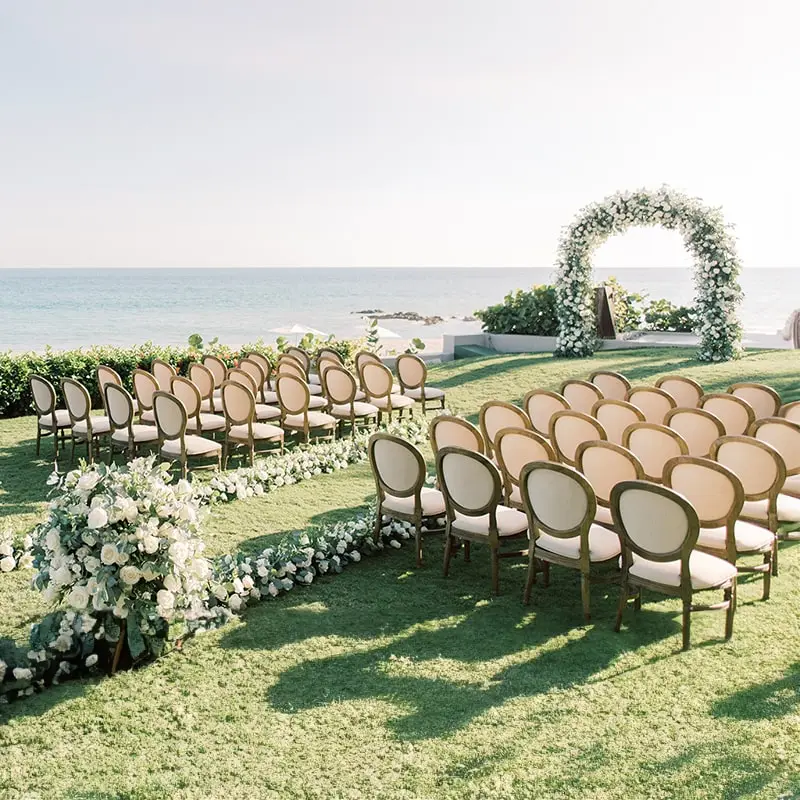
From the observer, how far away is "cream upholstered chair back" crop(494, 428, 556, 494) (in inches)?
231

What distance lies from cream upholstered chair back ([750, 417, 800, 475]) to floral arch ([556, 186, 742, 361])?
881cm

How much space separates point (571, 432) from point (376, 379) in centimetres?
465

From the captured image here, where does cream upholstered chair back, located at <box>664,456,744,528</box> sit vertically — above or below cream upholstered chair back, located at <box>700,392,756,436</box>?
below

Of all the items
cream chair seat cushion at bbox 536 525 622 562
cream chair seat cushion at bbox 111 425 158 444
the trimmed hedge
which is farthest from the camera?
the trimmed hedge

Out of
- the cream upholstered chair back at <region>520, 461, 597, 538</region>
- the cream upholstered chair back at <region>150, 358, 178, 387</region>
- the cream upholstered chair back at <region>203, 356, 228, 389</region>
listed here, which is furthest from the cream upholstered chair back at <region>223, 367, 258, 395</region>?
the cream upholstered chair back at <region>520, 461, 597, 538</region>

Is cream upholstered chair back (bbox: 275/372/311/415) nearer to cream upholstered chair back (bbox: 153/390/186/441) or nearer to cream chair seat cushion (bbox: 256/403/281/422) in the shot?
cream chair seat cushion (bbox: 256/403/281/422)

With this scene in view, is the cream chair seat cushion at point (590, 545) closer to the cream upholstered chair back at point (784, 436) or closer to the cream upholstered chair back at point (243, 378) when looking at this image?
the cream upholstered chair back at point (784, 436)

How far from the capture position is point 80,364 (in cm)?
1284

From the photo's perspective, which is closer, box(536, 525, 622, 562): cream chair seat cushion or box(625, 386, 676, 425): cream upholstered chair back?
box(536, 525, 622, 562): cream chair seat cushion

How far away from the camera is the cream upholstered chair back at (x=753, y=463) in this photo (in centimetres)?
553

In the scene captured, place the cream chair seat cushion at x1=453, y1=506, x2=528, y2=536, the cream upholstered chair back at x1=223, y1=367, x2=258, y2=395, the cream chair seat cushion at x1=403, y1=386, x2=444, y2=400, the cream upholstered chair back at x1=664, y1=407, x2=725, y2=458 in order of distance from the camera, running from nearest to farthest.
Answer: the cream chair seat cushion at x1=453, y1=506, x2=528, y2=536
the cream upholstered chair back at x1=664, y1=407, x2=725, y2=458
the cream upholstered chair back at x1=223, y1=367, x2=258, y2=395
the cream chair seat cushion at x1=403, y1=386, x2=444, y2=400

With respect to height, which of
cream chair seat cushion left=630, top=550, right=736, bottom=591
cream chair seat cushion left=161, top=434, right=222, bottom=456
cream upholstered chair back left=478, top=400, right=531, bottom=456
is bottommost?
cream chair seat cushion left=630, top=550, right=736, bottom=591

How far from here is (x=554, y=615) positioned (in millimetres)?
5133

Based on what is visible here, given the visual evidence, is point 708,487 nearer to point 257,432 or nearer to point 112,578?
point 112,578
